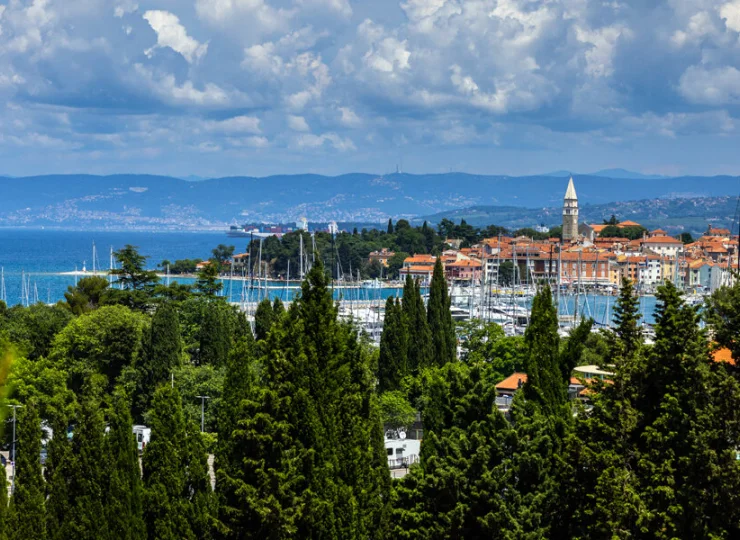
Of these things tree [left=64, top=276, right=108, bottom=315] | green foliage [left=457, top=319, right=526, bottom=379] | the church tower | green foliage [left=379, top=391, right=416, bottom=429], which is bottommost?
green foliage [left=379, top=391, right=416, bottom=429]

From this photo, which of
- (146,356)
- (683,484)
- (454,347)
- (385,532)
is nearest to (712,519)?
(683,484)

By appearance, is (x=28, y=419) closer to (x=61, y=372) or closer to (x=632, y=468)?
(x=632, y=468)

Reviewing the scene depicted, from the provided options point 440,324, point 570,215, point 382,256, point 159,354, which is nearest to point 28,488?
point 159,354

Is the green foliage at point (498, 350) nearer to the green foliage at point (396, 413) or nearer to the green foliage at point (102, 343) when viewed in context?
the green foliage at point (396, 413)

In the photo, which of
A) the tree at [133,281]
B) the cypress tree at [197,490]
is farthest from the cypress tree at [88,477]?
the tree at [133,281]

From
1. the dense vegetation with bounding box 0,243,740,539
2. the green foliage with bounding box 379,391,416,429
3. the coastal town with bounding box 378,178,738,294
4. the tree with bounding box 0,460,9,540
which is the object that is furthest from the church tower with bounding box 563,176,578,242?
the tree with bounding box 0,460,9,540

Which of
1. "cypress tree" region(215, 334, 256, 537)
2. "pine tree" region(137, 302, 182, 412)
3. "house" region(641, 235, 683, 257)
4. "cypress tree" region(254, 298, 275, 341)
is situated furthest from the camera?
"house" region(641, 235, 683, 257)

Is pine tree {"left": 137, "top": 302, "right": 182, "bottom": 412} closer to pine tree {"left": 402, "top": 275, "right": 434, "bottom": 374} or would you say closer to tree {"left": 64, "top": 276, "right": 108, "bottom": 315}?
pine tree {"left": 402, "top": 275, "right": 434, "bottom": 374}
